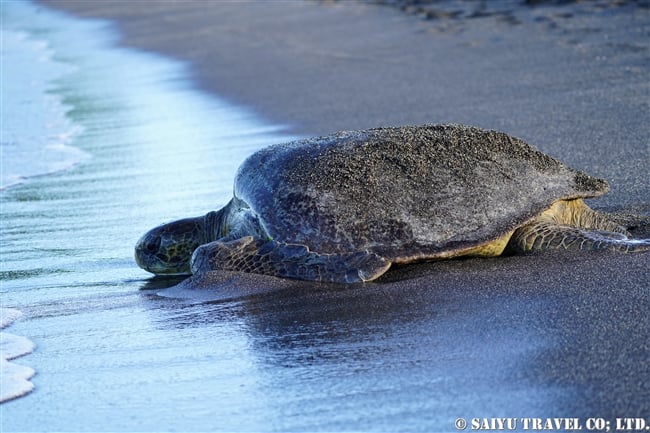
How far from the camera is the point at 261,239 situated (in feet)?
15.2

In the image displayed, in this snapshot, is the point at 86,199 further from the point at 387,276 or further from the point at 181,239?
the point at 387,276

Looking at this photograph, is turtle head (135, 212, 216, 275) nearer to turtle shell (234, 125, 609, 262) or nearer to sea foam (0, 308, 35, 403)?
turtle shell (234, 125, 609, 262)

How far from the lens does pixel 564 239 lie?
14.6 feet

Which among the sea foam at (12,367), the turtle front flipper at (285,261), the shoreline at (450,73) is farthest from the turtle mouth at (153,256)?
the shoreline at (450,73)

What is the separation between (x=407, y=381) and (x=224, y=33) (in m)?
12.1

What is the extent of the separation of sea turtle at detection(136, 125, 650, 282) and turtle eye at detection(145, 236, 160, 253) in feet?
1.27

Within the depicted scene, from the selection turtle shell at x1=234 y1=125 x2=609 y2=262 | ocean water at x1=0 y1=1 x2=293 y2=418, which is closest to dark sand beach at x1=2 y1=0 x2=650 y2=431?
ocean water at x1=0 y1=1 x2=293 y2=418

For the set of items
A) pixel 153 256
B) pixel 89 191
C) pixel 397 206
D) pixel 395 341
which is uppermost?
pixel 397 206

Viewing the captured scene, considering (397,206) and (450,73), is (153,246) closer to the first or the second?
(397,206)

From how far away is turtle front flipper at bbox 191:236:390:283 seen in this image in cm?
433

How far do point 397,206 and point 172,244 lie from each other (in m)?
1.21

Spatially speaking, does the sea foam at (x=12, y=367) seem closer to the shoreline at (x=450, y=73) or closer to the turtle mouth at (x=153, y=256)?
the turtle mouth at (x=153, y=256)

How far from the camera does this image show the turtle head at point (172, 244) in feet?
16.6

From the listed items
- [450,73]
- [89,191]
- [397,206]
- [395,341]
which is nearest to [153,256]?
[397,206]
